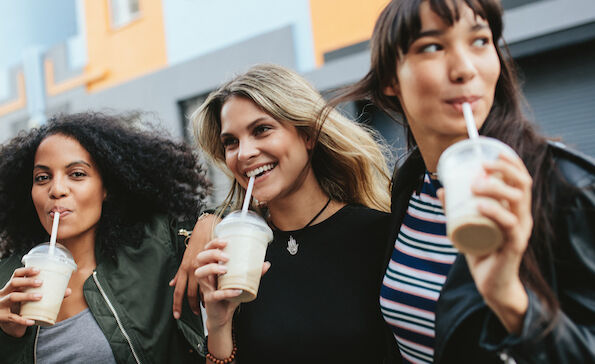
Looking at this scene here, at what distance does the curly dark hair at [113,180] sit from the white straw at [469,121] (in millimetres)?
1725

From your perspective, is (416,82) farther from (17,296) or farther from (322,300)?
(17,296)

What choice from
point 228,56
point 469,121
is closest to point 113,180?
point 469,121

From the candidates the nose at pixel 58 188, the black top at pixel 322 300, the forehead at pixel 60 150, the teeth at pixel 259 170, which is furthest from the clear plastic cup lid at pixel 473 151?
the forehead at pixel 60 150

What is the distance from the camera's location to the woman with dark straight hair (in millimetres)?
1124

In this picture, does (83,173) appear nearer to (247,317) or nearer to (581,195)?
(247,317)

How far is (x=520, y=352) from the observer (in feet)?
3.78

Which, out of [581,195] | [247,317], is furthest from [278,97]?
[581,195]

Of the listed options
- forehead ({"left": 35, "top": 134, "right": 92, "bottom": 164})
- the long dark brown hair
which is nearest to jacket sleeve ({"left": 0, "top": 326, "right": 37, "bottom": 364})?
forehead ({"left": 35, "top": 134, "right": 92, "bottom": 164})

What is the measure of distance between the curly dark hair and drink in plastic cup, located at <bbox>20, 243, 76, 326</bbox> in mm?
377

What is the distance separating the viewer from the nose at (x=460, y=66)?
139 centimetres

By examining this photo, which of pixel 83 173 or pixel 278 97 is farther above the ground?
pixel 278 97

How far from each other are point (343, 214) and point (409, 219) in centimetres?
48

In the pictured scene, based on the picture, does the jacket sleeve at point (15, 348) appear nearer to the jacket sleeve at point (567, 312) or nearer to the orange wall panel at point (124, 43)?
the jacket sleeve at point (567, 312)

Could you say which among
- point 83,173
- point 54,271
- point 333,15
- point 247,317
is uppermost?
point 333,15
